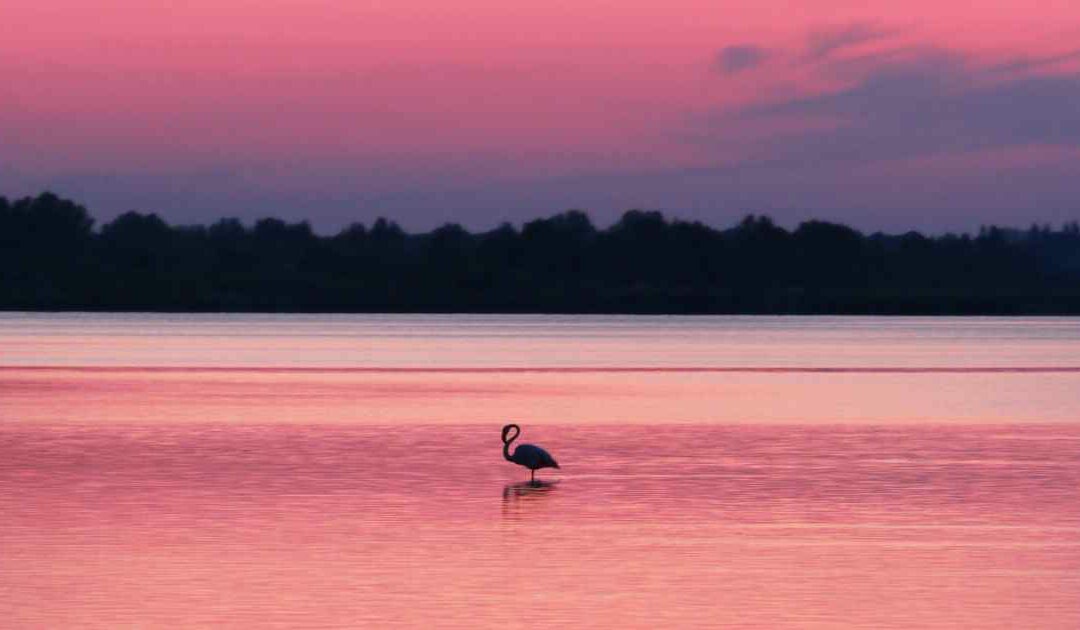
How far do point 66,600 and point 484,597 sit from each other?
9.77 feet

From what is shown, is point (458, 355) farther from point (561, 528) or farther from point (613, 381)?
point (561, 528)

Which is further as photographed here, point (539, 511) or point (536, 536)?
point (539, 511)

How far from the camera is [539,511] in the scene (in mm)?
19781

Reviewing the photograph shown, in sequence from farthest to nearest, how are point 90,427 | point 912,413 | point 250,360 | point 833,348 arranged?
point 833,348
point 250,360
point 912,413
point 90,427

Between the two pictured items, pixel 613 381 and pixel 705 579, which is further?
pixel 613 381

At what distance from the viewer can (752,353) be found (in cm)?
8212

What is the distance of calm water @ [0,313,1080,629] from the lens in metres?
13.9

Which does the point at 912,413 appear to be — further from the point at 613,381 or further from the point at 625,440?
the point at 613,381

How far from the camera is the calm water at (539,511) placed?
1393 cm

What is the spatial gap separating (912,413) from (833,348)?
52823mm

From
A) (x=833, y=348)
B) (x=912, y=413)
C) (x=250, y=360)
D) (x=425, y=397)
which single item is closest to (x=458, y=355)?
(x=250, y=360)

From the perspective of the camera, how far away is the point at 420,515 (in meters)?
19.1

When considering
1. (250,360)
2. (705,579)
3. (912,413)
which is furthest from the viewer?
(250,360)

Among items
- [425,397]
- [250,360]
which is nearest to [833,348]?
[250,360]
